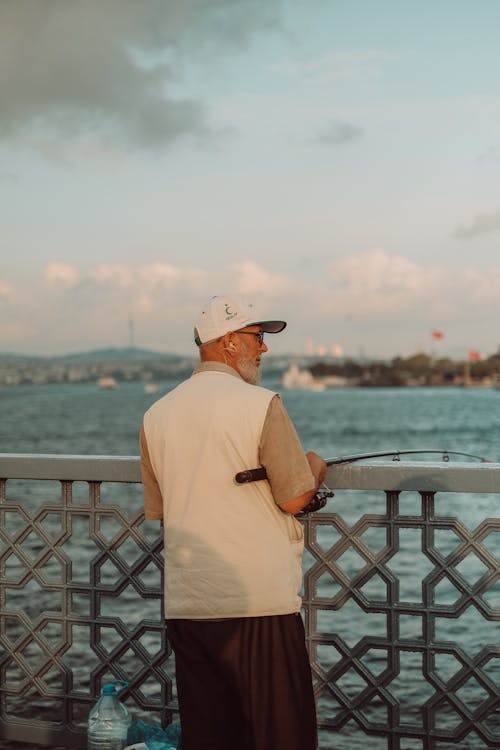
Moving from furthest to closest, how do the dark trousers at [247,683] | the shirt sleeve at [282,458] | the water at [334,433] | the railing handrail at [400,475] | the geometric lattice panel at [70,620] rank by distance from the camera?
the water at [334,433] → the geometric lattice panel at [70,620] → the railing handrail at [400,475] → the dark trousers at [247,683] → the shirt sleeve at [282,458]

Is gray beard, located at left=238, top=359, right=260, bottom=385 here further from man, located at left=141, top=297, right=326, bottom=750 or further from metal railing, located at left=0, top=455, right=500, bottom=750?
metal railing, located at left=0, top=455, right=500, bottom=750

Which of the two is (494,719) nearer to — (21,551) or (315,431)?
(21,551)

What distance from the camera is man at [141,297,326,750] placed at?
3.37 metres

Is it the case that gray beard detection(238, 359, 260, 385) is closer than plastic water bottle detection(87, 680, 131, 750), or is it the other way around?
gray beard detection(238, 359, 260, 385)

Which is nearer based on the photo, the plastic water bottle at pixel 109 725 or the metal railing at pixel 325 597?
the metal railing at pixel 325 597

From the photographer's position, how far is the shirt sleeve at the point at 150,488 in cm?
370

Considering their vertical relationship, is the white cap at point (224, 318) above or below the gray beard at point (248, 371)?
above

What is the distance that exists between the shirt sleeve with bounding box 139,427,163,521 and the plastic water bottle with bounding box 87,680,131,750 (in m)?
1.15

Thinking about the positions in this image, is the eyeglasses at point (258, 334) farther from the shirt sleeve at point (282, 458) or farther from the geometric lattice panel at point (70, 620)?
the geometric lattice panel at point (70, 620)

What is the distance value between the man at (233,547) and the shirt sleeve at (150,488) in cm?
14

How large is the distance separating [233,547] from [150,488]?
0.49 meters

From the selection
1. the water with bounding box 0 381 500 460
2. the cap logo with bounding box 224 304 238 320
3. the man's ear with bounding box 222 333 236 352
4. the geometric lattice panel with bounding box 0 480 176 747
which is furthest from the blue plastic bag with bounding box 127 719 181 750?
the water with bounding box 0 381 500 460

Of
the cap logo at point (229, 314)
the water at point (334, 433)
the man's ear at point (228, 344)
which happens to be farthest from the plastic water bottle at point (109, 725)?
the water at point (334, 433)

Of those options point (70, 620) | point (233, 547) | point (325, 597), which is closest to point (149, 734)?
point (70, 620)
